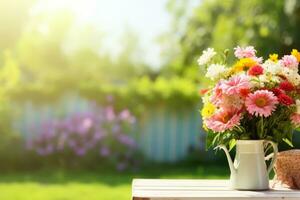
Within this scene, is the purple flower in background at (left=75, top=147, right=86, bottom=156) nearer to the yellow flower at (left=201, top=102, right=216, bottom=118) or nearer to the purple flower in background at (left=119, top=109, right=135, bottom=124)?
the purple flower in background at (left=119, top=109, right=135, bottom=124)

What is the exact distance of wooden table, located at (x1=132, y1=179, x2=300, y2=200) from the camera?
228 cm

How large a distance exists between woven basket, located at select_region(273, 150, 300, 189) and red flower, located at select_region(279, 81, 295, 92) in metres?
0.28

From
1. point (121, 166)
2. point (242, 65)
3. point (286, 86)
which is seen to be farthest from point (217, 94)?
point (121, 166)

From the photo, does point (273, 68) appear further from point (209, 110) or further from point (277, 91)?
point (209, 110)

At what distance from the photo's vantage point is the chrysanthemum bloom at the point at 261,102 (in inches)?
95.0

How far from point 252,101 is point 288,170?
1.26 feet

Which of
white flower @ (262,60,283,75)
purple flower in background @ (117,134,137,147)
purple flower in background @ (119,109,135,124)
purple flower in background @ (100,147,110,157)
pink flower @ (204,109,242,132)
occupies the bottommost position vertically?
pink flower @ (204,109,242,132)

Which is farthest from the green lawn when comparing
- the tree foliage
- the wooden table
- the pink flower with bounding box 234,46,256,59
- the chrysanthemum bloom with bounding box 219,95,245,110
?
the tree foliage

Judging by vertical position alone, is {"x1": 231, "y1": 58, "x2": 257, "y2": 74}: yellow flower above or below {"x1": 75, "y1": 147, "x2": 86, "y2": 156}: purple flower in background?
below

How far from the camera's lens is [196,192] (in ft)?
7.82

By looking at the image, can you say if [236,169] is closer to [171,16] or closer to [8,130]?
[8,130]

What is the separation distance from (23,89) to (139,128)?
5.73 ft

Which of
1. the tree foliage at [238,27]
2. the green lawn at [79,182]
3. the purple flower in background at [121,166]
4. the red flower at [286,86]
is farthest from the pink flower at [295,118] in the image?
the tree foliage at [238,27]

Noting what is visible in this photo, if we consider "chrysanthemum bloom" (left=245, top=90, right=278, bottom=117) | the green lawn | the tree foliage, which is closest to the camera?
"chrysanthemum bloom" (left=245, top=90, right=278, bottom=117)
